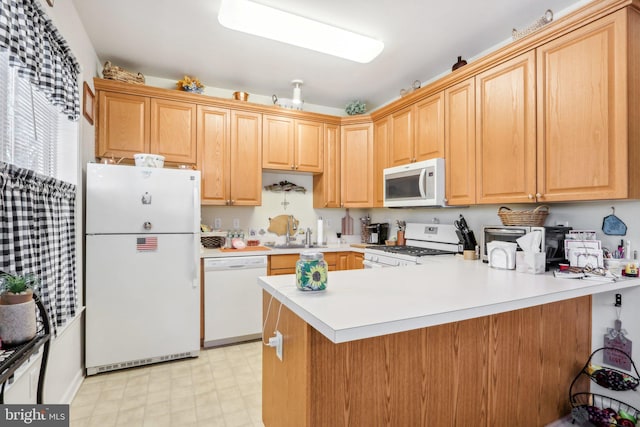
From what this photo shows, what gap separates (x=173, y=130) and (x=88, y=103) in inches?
27.7

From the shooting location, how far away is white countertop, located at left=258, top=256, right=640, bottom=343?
956mm

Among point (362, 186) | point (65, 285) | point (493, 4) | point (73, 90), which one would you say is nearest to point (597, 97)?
point (493, 4)

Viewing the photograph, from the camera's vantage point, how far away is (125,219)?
7.98ft

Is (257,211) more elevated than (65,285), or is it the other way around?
(257,211)

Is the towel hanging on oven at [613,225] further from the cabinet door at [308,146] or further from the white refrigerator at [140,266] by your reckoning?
the white refrigerator at [140,266]

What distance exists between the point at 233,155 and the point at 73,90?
Result: 4.81 ft

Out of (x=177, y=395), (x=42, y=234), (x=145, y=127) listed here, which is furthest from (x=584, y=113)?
(x=145, y=127)

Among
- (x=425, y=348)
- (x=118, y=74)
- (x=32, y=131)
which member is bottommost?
(x=425, y=348)

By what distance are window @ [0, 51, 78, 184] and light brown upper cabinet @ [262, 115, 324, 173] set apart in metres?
1.72

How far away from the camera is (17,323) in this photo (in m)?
0.92

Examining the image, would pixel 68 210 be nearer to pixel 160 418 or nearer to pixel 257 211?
pixel 160 418

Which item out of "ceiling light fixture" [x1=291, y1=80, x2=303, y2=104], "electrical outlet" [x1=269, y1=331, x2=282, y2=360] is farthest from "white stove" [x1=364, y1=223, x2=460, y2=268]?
"ceiling light fixture" [x1=291, y1=80, x2=303, y2=104]

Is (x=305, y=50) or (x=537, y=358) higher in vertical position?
(x=305, y=50)

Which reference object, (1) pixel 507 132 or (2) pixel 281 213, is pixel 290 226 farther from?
(1) pixel 507 132
